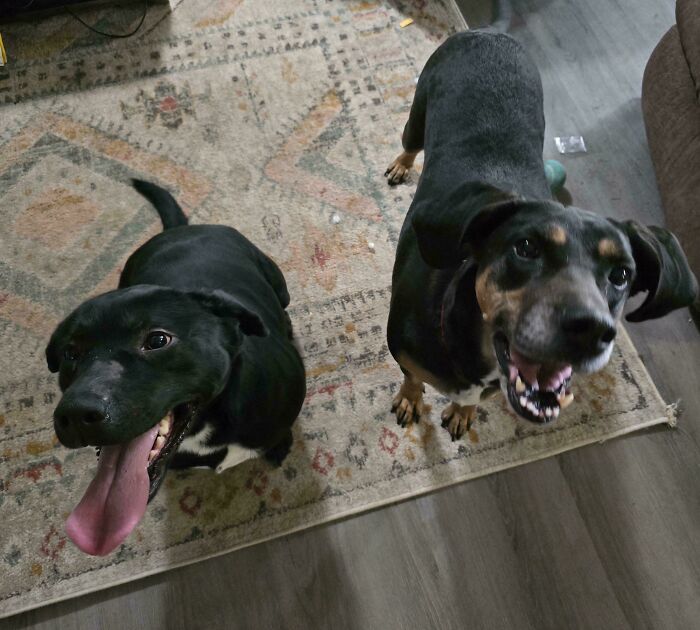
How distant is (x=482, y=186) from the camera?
1.41 metres

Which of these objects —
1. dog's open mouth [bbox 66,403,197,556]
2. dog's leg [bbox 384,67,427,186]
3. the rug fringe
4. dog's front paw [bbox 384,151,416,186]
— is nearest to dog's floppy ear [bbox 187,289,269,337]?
dog's open mouth [bbox 66,403,197,556]

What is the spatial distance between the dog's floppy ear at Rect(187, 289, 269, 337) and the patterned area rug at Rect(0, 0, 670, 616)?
832mm

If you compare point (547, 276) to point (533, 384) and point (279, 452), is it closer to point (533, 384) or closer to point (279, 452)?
point (533, 384)

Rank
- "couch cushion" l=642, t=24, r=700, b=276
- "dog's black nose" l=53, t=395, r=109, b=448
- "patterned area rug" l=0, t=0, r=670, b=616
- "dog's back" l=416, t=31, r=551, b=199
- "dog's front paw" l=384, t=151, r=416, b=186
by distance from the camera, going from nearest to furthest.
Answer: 1. "dog's black nose" l=53, t=395, r=109, b=448
2. "dog's back" l=416, t=31, r=551, b=199
3. "patterned area rug" l=0, t=0, r=670, b=616
4. "couch cushion" l=642, t=24, r=700, b=276
5. "dog's front paw" l=384, t=151, r=416, b=186

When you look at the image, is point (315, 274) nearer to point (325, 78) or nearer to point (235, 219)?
point (235, 219)

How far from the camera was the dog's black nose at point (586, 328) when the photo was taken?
45.2 inches

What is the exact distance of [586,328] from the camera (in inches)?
45.4

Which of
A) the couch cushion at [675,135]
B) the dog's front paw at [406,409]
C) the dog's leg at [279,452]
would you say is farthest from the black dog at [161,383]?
the couch cushion at [675,135]

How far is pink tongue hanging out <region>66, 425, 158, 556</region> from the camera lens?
1.29 meters

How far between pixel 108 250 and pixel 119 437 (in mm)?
1513

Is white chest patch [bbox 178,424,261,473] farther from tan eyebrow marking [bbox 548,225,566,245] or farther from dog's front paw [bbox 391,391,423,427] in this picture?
tan eyebrow marking [bbox 548,225,566,245]

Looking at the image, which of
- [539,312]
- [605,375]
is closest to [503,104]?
[539,312]

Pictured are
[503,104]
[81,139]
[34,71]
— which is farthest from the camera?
[34,71]

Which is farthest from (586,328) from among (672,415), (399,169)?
(399,169)
